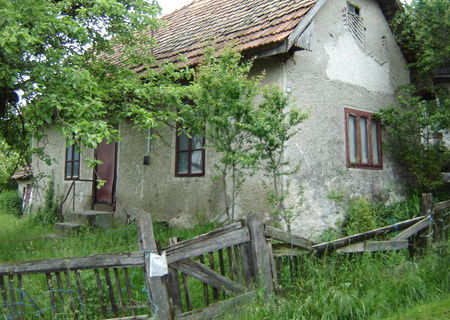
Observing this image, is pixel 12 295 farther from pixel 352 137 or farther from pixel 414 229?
pixel 352 137

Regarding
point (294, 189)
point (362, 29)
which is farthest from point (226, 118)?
point (362, 29)

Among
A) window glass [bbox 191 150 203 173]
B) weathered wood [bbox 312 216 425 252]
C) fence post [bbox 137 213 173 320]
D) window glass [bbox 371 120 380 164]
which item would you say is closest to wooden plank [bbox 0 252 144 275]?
fence post [bbox 137 213 173 320]

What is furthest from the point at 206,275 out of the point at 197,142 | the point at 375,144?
the point at 375,144

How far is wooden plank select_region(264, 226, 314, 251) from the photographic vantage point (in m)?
4.52

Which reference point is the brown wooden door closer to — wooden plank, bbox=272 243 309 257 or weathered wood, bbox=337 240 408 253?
wooden plank, bbox=272 243 309 257

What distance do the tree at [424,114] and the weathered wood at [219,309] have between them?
6.23 metres

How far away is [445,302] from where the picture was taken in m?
3.93

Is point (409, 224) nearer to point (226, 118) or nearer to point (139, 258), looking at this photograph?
point (226, 118)

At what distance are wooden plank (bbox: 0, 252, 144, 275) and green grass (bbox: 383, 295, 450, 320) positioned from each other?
244 cm

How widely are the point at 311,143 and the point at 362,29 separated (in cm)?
349

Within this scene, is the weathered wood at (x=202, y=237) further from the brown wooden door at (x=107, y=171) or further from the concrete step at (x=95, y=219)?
the brown wooden door at (x=107, y=171)

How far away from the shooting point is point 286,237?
4.64 metres

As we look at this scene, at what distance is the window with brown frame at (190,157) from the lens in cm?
827

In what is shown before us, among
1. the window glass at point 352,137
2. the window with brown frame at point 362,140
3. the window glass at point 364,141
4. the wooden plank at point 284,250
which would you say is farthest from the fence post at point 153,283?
the window glass at point 364,141
